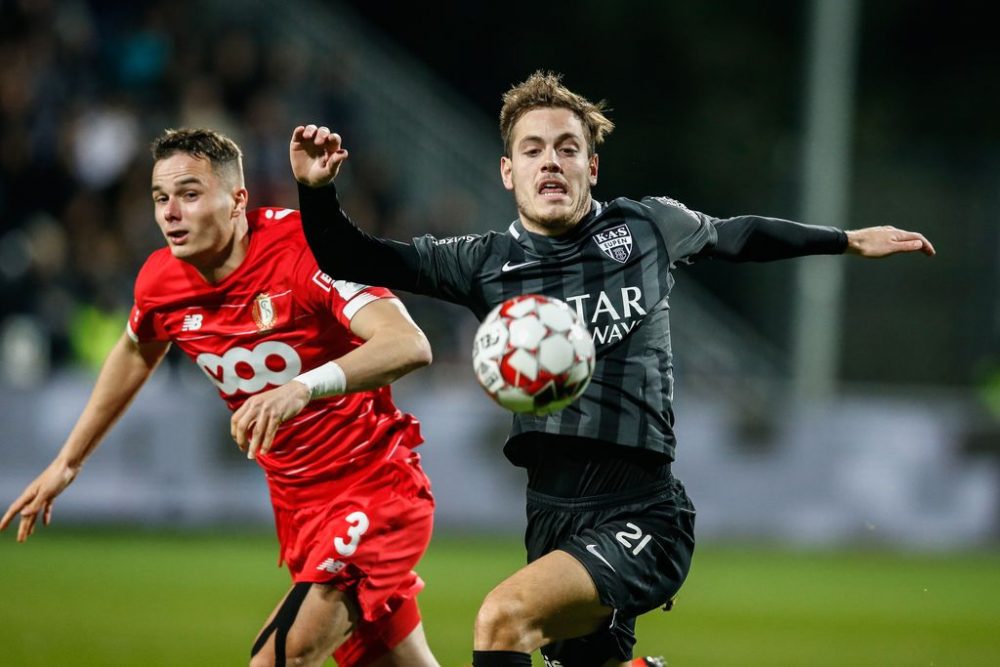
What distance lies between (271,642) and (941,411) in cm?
1086

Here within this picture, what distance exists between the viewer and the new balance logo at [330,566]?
16.7 ft

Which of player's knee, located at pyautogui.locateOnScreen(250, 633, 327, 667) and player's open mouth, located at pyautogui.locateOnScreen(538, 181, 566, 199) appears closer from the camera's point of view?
player's knee, located at pyautogui.locateOnScreen(250, 633, 327, 667)

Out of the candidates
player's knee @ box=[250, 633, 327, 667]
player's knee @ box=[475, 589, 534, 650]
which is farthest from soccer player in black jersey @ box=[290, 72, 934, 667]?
player's knee @ box=[250, 633, 327, 667]

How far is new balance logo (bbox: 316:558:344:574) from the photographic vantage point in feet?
16.7

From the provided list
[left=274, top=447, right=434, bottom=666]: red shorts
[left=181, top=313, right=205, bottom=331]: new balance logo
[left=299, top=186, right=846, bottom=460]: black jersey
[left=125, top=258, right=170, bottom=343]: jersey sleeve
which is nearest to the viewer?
[left=299, top=186, right=846, bottom=460]: black jersey

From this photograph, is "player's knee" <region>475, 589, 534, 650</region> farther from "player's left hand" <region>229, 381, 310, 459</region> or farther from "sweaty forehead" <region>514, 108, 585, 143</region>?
"sweaty forehead" <region>514, 108, 585, 143</region>

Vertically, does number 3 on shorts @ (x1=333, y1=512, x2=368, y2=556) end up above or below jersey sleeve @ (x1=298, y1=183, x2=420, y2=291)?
below

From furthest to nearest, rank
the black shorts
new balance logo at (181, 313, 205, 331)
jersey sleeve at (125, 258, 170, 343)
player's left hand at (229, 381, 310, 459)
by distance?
jersey sleeve at (125, 258, 170, 343)
new balance logo at (181, 313, 205, 331)
the black shorts
player's left hand at (229, 381, 310, 459)

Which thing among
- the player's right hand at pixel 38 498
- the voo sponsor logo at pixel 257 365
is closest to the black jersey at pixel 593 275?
the voo sponsor logo at pixel 257 365

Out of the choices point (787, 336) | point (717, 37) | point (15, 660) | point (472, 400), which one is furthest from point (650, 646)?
point (717, 37)

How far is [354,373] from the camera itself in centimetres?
468

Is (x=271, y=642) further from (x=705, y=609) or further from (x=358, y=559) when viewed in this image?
(x=705, y=609)

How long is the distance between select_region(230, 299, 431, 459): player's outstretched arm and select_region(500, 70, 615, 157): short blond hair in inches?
32.9

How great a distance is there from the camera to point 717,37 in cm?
2439
